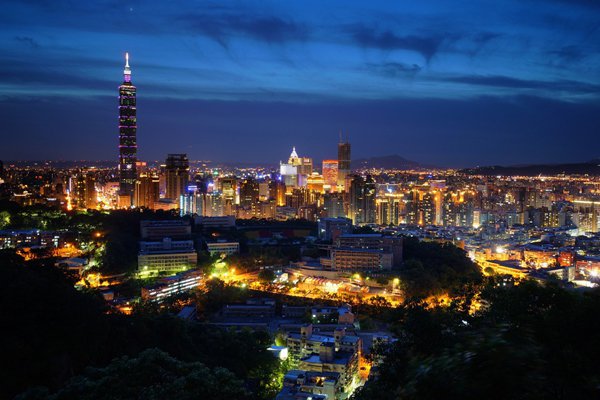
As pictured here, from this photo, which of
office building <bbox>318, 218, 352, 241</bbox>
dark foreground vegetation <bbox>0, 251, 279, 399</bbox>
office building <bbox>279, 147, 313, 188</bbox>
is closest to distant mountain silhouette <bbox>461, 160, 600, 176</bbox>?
office building <bbox>279, 147, 313, 188</bbox>

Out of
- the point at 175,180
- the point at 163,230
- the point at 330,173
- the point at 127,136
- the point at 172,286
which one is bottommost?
the point at 172,286

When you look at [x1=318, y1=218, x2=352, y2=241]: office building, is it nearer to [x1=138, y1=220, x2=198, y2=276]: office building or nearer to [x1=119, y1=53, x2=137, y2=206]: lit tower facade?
[x1=138, y1=220, x2=198, y2=276]: office building

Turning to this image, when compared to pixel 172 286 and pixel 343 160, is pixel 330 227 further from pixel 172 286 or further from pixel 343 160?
pixel 343 160

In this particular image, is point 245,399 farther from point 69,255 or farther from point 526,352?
point 69,255

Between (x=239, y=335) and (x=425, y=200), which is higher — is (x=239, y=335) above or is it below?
below

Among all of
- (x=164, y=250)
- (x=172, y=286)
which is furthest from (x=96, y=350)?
(x=164, y=250)

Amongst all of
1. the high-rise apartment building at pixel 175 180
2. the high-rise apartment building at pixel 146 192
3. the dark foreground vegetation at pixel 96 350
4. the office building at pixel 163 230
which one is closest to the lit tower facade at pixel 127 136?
the high-rise apartment building at pixel 146 192

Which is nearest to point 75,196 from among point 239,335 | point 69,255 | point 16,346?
point 69,255

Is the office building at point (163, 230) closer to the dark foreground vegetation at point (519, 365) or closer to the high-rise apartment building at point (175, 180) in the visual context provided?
the high-rise apartment building at point (175, 180)
